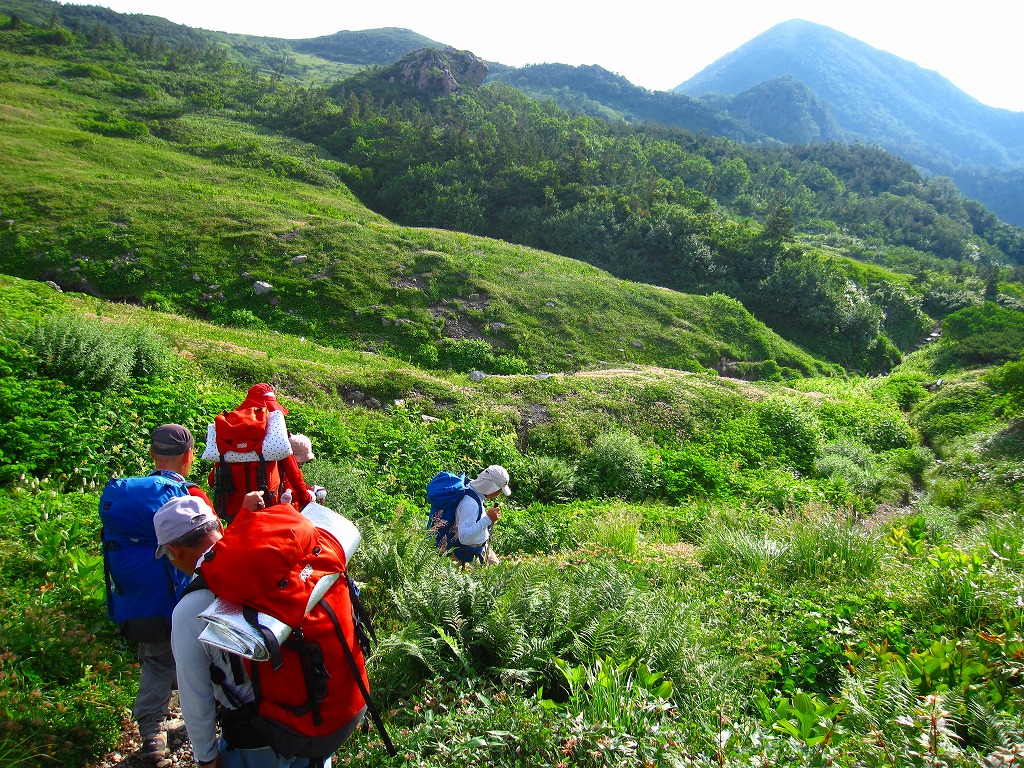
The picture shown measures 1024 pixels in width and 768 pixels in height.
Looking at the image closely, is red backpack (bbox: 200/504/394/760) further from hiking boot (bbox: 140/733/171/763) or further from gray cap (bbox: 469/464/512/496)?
gray cap (bbox: 469/464/512/496)

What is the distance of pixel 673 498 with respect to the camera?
41.0 ft

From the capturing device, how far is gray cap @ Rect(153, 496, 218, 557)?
2924 mm

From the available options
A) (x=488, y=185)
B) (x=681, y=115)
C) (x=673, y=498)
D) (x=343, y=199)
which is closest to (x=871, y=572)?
(x=673, y=498)

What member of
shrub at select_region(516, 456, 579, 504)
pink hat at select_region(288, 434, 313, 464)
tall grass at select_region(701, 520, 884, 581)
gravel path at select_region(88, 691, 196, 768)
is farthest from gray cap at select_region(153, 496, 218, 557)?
shrub at select_region(516, 456, 579, 504)

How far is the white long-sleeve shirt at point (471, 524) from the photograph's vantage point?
5.53m

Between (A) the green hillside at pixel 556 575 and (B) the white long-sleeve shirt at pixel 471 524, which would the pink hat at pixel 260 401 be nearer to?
(A) the green hillside at pixel 556 575

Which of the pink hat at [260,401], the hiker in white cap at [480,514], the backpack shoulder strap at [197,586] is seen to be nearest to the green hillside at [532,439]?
the hiker in white cap at [480,514]

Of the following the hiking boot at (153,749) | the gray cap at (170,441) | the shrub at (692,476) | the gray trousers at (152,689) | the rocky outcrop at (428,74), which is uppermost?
the rocky outcrop at (428,74)

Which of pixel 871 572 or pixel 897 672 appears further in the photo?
pixel 871 572

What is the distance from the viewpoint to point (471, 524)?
5.57m

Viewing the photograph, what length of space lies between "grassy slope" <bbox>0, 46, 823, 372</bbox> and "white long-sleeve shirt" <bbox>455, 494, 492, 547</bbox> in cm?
1422

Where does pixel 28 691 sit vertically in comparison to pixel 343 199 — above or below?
below

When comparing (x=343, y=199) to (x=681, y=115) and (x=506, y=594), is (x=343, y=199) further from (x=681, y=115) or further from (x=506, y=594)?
(x=681, y=115)

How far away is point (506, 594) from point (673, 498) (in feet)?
29.4
